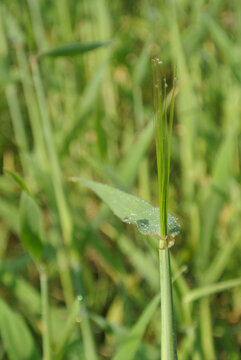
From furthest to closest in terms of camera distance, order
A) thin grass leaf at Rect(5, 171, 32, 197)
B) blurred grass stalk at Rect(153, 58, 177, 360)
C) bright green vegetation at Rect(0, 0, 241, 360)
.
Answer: bright green vegetation at Rect(0, 0, 241, 360) → thin grass leaf at Rect(5, 171, 32, 197) → blurred grass stalk at Rect(153, 58, 177, 360)

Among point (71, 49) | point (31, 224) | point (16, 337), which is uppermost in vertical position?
point (71, 49)

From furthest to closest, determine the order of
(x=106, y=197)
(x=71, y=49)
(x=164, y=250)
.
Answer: (x=71, y=49), (x=106, y=197), (x=164, y=250)

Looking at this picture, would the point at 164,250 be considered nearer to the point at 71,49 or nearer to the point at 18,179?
the point at 18,179

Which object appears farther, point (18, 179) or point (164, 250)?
point (18, 179)

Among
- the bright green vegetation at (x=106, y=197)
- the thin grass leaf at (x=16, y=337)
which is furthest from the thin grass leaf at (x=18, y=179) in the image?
the thin grass leaf at (x=16, y=337)

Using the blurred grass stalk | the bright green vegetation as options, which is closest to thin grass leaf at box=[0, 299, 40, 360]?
the bright green vegetation

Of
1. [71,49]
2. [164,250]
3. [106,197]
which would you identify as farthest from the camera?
[71,49]

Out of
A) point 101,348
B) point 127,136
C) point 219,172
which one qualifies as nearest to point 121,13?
point 127,136

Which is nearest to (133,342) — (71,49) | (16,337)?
(16,337)

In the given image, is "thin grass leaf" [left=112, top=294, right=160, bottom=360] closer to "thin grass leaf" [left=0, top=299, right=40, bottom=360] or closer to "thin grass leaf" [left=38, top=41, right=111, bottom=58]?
"thin grass leaf" [left=0, top=299, right=40, bottom=360]
